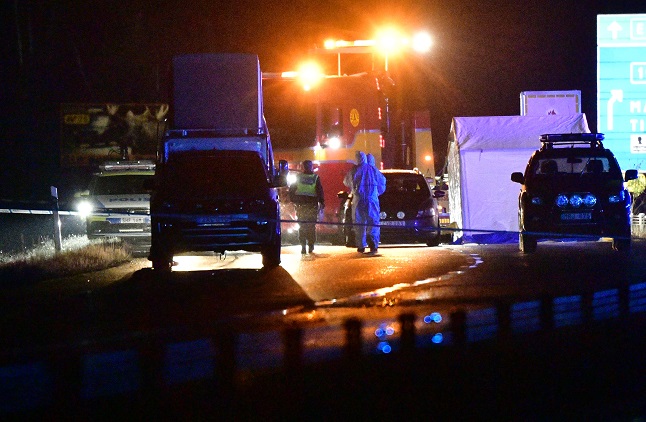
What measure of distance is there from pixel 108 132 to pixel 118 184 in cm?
933

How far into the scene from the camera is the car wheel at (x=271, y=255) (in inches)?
547

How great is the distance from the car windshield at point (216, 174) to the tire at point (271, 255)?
80cm

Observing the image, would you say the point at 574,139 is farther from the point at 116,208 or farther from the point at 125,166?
the point at 125,166

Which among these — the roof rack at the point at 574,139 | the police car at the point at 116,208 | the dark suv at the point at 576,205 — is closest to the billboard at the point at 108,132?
the police car at the point at 116,208

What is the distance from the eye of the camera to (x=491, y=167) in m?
21.5

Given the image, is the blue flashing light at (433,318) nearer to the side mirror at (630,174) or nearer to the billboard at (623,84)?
the side mirror at (630,174)

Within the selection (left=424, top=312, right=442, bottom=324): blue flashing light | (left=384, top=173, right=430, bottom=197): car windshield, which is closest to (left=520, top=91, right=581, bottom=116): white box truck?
(left=384, top=173, right=430, bottom=197): car windshield

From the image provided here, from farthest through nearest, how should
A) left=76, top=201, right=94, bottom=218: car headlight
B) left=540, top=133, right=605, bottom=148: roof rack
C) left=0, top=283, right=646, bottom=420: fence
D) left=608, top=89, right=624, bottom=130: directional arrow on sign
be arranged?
left=608, top=89, right=624, bottom=130: directional arrow on sign
left=76, top=201, right=94, bottom=218: car headlight
left=540, top=133, right=605, bottom=148: roof rack
left=0, top=283, right=646, bottom=420: fence

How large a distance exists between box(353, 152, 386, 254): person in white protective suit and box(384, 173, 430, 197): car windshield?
2.34 meters

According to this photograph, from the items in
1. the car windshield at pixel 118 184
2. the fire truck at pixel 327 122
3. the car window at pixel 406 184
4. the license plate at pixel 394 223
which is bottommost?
the license plate at pixel 394 223

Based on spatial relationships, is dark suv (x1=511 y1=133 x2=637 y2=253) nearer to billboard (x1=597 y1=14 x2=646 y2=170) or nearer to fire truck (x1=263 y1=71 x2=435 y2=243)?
fire truck (x1=263 y1=71 x2=435 y2=243)

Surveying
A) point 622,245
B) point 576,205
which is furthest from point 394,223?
point 622,245

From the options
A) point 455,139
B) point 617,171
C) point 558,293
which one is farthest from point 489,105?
point 558,293

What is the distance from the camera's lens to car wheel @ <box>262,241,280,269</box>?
13906 mm
